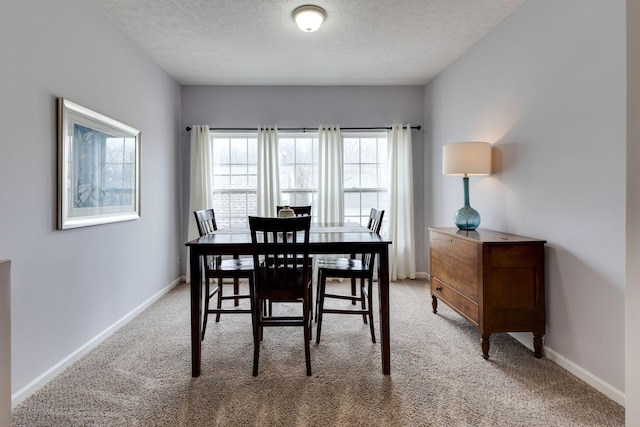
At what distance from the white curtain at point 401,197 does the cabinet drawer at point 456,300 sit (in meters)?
1.21

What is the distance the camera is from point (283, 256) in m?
2.16

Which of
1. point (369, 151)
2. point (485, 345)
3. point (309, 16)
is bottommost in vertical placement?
point (485, 345)

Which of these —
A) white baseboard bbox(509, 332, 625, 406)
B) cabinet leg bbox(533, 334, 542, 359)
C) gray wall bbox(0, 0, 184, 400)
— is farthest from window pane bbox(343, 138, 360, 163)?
→ cabinet leg bbox(533, 334, 542, 359)

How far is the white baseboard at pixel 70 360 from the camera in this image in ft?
6.08

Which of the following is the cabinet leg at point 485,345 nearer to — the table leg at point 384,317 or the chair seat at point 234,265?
the table leg at point 384,317

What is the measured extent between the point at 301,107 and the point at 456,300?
10.2ft

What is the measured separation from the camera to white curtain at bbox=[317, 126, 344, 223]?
174 inches

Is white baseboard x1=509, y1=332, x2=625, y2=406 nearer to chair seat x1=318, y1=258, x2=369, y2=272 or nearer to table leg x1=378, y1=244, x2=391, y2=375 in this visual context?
table leg x1=378, y1=244, x2=391, y2=375

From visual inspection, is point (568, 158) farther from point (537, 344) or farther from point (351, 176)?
point (351, 176)

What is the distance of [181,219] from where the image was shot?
14.6 feet

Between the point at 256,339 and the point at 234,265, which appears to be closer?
the point at 256,339

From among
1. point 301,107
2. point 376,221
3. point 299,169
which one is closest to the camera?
point 376,221

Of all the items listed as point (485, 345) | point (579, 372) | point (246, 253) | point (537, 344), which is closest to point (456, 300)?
point (485, 345)

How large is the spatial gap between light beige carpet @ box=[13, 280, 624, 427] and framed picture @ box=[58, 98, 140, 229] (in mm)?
1055
